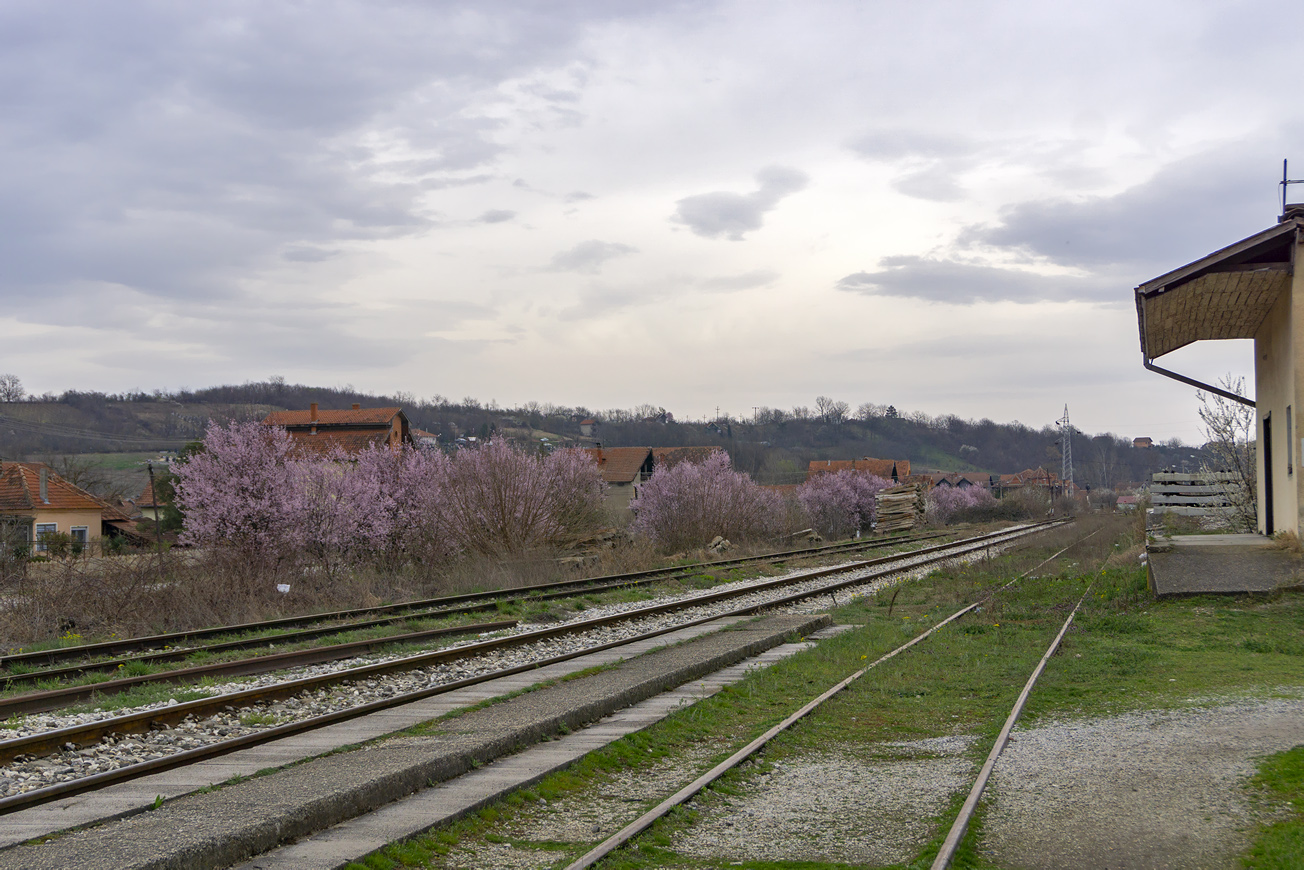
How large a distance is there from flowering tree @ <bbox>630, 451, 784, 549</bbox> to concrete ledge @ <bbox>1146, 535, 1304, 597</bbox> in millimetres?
28733

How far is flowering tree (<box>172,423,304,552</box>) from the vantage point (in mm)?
27797

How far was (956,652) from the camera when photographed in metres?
13.2

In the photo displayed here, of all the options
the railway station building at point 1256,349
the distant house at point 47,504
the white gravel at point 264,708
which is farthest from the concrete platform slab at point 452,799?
the distant house at point 47,504

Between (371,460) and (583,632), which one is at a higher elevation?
(371,460)

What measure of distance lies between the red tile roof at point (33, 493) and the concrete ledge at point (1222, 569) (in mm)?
49741

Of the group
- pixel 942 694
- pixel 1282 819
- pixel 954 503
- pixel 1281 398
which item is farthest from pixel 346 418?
pixel 1282 819

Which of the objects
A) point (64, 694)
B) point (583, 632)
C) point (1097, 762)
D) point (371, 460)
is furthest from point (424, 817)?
point (371, 460)

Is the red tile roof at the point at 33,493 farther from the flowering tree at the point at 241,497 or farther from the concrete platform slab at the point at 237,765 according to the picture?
the concrete platform slab at the point at 237,765

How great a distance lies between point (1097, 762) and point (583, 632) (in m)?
10.3

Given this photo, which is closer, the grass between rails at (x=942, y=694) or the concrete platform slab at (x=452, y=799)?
the concrete platform slab at (x=452, y=799)

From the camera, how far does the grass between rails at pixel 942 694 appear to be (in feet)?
19.9

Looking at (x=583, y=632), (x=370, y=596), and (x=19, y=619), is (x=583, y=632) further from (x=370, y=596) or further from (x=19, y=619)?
(x=19, y=619)

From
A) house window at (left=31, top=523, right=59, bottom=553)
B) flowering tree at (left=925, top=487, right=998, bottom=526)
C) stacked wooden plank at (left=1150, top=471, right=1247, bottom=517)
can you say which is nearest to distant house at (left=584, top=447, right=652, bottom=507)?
flowering tree at (left=925, top=487, right=998, bottom=526)

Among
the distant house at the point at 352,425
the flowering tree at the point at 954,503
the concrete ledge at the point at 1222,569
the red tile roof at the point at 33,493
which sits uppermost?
the distant house at the point at 352,425
